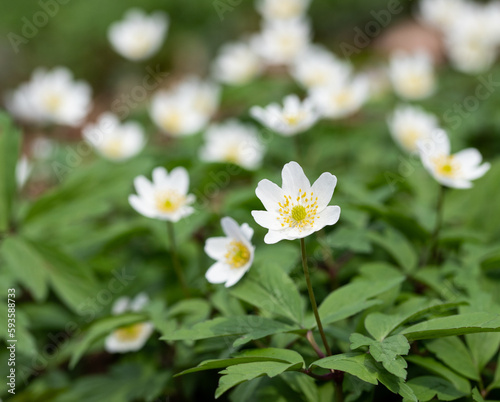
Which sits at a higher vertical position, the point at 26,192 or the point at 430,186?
the point at 430,186

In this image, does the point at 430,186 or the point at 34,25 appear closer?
the point at 430,186

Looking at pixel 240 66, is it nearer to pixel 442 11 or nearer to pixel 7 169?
pixel 442 11

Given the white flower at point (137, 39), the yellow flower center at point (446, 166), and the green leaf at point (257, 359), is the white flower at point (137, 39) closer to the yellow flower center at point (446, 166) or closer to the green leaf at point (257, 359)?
the yellow flower center at point (446, 166)

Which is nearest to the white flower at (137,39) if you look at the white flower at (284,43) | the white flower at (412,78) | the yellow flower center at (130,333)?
the white flower at (284,43)

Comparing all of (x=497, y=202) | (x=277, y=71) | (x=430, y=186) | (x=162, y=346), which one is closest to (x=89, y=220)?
(x=162, y=346)

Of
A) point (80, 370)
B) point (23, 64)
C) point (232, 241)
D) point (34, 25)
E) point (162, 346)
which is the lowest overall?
point (23, 64)

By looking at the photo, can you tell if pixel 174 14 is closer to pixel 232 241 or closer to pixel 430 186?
pixel 430 186

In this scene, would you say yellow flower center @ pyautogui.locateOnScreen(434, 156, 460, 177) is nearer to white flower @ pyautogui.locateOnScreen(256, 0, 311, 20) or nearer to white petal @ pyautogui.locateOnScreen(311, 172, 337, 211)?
white petal @ pyautogui.locateOnScreen(311, 172, 337, 211)
